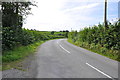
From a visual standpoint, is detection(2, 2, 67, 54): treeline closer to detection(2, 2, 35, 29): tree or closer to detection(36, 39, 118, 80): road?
detection(2, 2, 35, 29): tree

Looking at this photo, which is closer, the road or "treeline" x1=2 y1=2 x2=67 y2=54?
the road

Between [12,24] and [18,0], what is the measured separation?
3.32m

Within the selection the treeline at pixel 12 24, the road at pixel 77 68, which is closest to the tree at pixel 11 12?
the treeline at pixel 12 24

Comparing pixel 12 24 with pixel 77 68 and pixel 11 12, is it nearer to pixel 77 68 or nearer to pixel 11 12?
pixel 11 12

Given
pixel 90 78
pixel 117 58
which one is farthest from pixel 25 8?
pixel 90 78

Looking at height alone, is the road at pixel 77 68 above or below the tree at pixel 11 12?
below

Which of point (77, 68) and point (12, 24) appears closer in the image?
point (77, 68)

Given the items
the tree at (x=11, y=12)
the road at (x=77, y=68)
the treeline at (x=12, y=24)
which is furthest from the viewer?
the tree at (x=11, y=12)

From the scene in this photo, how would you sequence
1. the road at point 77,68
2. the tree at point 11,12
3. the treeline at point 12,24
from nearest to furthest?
the road at point 77,68, the treeline at point 12,24, the tree at point 11,12

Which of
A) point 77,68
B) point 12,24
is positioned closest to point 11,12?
point 12,24

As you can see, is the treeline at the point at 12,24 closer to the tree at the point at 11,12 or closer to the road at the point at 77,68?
the tree at the point at 11,12

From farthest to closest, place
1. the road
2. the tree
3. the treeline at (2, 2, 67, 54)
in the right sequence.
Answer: the tree
the treeline at (2, 2, 67, 54)
the road

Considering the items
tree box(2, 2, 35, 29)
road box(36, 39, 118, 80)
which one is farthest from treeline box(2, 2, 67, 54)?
road box(36, 39, 118, 80)

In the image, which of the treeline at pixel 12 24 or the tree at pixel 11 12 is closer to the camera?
the treeline at pixel 12 24
